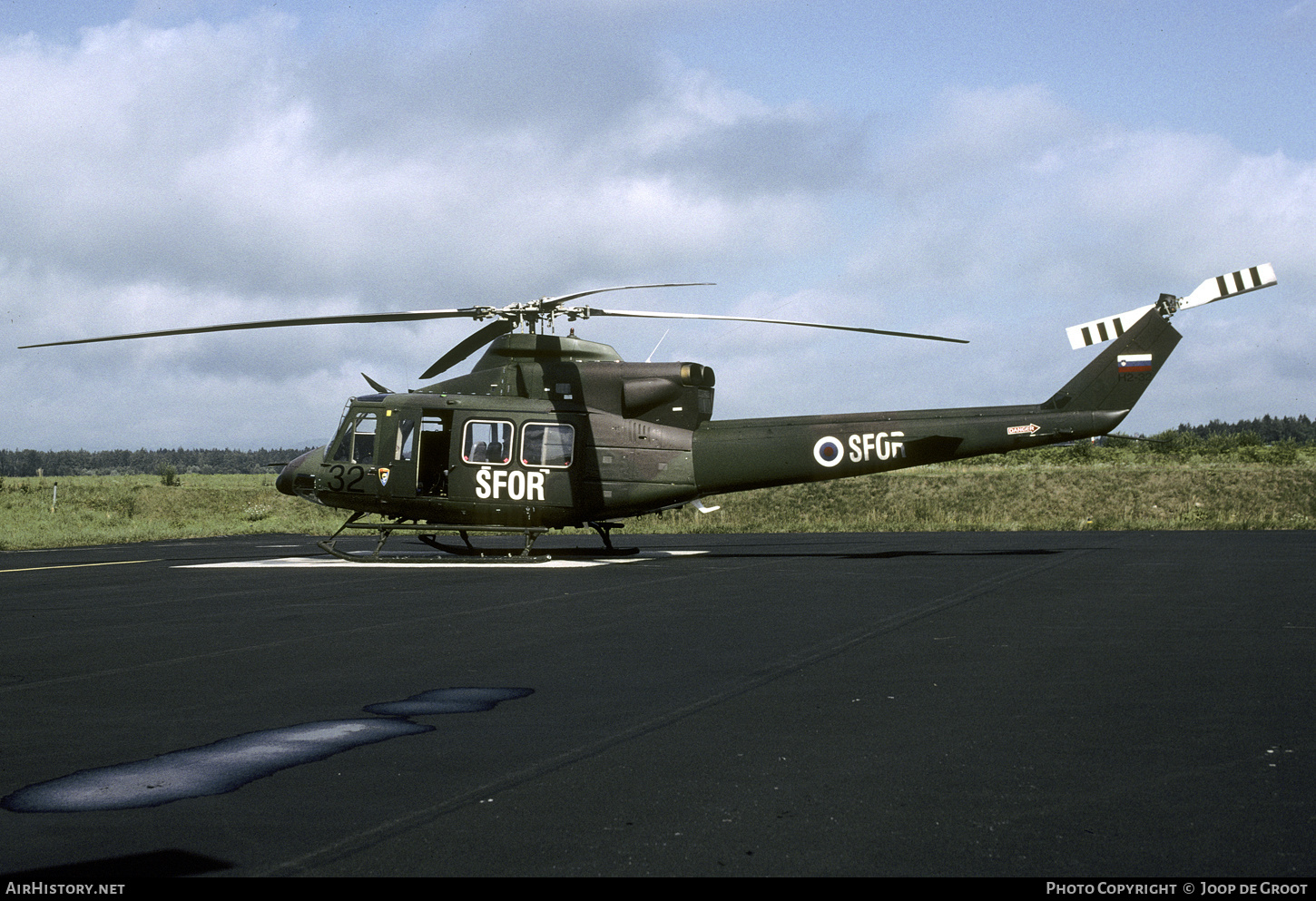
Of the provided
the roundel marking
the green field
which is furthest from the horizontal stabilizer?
the green field

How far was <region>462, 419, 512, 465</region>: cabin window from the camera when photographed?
20578 mm

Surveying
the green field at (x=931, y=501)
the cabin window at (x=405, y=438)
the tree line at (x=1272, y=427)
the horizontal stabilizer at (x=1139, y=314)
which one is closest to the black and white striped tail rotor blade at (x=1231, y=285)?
the horizontal stabilizer at (x=1139, y=314)

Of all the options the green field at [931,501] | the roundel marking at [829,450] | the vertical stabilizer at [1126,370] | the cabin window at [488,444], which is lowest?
the green field at [931,501]

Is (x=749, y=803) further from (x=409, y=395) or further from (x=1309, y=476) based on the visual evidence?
(x=1309, y=476)

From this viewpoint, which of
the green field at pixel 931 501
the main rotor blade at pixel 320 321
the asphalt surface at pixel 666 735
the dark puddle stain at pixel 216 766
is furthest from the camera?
the green field at pixel 931 501

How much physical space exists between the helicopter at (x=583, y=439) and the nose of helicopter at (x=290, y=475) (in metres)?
0.87

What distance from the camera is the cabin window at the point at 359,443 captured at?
20.9 m

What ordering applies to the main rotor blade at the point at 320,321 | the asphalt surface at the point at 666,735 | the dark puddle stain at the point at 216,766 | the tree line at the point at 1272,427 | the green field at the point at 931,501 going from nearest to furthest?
the asphalt surface at the point at 666,735 < the dark puddle stain at the point at 216,766 < the main rotor blade at the point at 320,321 < the green field at the point at 931,501 < the tree line at the point at 1272,427

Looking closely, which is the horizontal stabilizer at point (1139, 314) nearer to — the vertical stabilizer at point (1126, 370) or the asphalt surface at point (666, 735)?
the vertical stabilizer at point (1126, 370)

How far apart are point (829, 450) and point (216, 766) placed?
1630 centimetres

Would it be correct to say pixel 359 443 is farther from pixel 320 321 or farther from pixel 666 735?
pixel 666 735

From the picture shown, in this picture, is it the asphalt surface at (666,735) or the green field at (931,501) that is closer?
the asphalt surface at (666,735)

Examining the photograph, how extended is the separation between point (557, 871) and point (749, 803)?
1.18 meters

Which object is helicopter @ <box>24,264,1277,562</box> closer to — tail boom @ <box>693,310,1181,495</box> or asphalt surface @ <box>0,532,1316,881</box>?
tail boom @ <box>693,310,1181,495</box>
